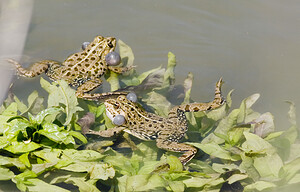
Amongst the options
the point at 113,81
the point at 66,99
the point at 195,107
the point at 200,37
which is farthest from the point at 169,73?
the point at 200,37

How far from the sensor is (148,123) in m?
4.45

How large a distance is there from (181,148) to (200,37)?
2.75 m

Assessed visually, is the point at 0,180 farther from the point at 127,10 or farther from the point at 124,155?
the point at 127,10

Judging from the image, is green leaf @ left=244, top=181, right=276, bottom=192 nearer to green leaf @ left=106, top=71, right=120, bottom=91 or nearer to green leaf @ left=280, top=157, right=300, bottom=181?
green leaf @ left=280, top=157, right=300, bottom=181

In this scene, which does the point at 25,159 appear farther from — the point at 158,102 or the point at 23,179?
the point at 158,102

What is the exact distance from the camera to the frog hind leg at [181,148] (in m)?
4.07

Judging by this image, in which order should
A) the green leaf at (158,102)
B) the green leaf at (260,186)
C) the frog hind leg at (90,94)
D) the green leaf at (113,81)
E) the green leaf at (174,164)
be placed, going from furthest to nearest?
the green leaf at (113,81) < the frog hind leg at (90,94) < the green leaf at (158,102) < the green leaf at (174,164) < the green leaf at (260,186)

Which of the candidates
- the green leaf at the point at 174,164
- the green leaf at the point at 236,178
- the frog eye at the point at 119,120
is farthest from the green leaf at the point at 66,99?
the green leaf at the point at 236,178

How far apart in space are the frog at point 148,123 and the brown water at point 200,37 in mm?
845

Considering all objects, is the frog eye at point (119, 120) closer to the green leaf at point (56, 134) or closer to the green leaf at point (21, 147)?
the green leaf at point (56, 134)

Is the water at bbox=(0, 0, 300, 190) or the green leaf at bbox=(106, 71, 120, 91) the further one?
the water at bbox=(0, 0, 300, 190)

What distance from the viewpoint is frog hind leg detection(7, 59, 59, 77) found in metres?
5.59

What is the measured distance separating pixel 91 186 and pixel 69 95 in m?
1.08

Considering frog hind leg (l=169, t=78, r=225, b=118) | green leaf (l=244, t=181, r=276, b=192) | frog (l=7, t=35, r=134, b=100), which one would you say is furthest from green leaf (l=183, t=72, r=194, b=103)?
green leaf (l=244, t=181, r=276, b=192)
